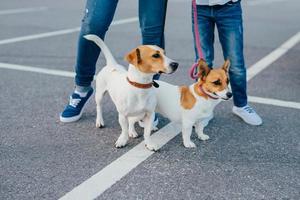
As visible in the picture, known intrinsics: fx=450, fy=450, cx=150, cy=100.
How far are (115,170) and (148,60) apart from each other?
2.42 ft

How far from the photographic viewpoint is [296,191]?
8.77 ft

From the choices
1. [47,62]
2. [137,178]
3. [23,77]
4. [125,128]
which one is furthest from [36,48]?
[137,178]

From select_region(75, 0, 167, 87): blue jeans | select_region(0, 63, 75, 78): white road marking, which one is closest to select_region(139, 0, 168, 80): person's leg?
select_region(75, 0, 167, 87): blue jeans

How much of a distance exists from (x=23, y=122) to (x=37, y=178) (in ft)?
3.54

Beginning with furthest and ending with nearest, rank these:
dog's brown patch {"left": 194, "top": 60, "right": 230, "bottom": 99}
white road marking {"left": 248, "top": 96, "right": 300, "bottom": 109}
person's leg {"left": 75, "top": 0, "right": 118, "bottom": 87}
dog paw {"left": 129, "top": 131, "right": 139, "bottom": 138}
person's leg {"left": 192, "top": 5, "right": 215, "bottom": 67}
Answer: white road marking {"left": 248, "top": 96, "right": 300, "bottom": 109}
person's leg {"left": 192, "top": 5, "right": 215, "bottom": 67}
dog paw {"left": 129, "top": 131, "right": 139, "bottom": 138}
person's leg {"left": 75, "top": 0, "right": 118, "bottom": 87}
dog's brown patch {"left": 194, "top": 60, "right": 230, "bottom": 99}

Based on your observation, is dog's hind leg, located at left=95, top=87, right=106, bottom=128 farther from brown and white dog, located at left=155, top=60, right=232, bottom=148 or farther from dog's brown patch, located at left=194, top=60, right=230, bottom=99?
dog's brown patch, located at left=194, top=60, right=230, bottom=99

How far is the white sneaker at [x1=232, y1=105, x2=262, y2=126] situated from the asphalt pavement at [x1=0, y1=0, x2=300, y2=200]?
0.06 metres

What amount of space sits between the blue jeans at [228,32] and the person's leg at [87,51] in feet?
2.47

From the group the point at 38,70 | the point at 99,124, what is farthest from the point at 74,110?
the point at 38,70

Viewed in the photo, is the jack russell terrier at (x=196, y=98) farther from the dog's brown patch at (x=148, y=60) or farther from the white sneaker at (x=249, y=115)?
the white sneaker at (x=249, y=115)

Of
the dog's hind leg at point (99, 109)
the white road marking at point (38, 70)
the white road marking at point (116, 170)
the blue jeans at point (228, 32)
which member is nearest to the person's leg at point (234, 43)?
the blue jeans at point (228, 32)

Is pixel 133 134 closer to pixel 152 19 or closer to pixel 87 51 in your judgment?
pixel 87 51

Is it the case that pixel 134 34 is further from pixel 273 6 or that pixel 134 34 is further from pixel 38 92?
pixel 273 6

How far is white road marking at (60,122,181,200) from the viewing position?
2.60 metres
